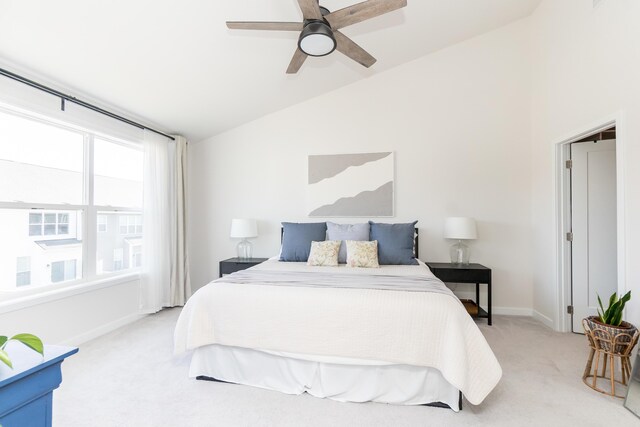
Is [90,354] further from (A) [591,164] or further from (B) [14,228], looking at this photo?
(A) [591,164]

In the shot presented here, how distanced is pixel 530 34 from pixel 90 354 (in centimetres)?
583

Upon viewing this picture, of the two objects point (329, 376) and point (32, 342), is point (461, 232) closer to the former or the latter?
point (329, 376)

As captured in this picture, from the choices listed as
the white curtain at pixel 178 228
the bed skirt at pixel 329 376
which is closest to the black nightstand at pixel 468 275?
the bed skirt at pixel 329 376

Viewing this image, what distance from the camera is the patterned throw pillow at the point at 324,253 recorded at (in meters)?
3.25

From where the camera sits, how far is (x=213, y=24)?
2467 millimetres

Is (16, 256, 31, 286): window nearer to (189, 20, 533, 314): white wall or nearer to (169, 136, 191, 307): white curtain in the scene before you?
(169, 136, 191, 307): white curtain

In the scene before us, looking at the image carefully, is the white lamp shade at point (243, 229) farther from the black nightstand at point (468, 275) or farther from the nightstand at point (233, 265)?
the black nightstand at point (468, 275)

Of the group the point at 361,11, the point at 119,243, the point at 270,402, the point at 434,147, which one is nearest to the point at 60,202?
the point at 119,243

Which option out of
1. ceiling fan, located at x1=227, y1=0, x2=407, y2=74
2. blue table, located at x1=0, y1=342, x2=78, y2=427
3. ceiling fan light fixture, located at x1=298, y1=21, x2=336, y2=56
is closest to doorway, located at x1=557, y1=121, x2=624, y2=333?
ceiling fan, located at x1=227, y1=0, x2=407, y2=74

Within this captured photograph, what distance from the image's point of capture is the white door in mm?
3125

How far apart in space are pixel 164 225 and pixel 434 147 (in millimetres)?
3628

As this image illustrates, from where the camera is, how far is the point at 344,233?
3576 mm

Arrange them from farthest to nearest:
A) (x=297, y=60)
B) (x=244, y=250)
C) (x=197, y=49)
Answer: (x=244, y=250)
(x=197, y=49)
(x=297, y=60)

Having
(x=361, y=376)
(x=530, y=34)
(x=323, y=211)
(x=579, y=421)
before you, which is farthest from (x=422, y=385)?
(x=530, y=34)
